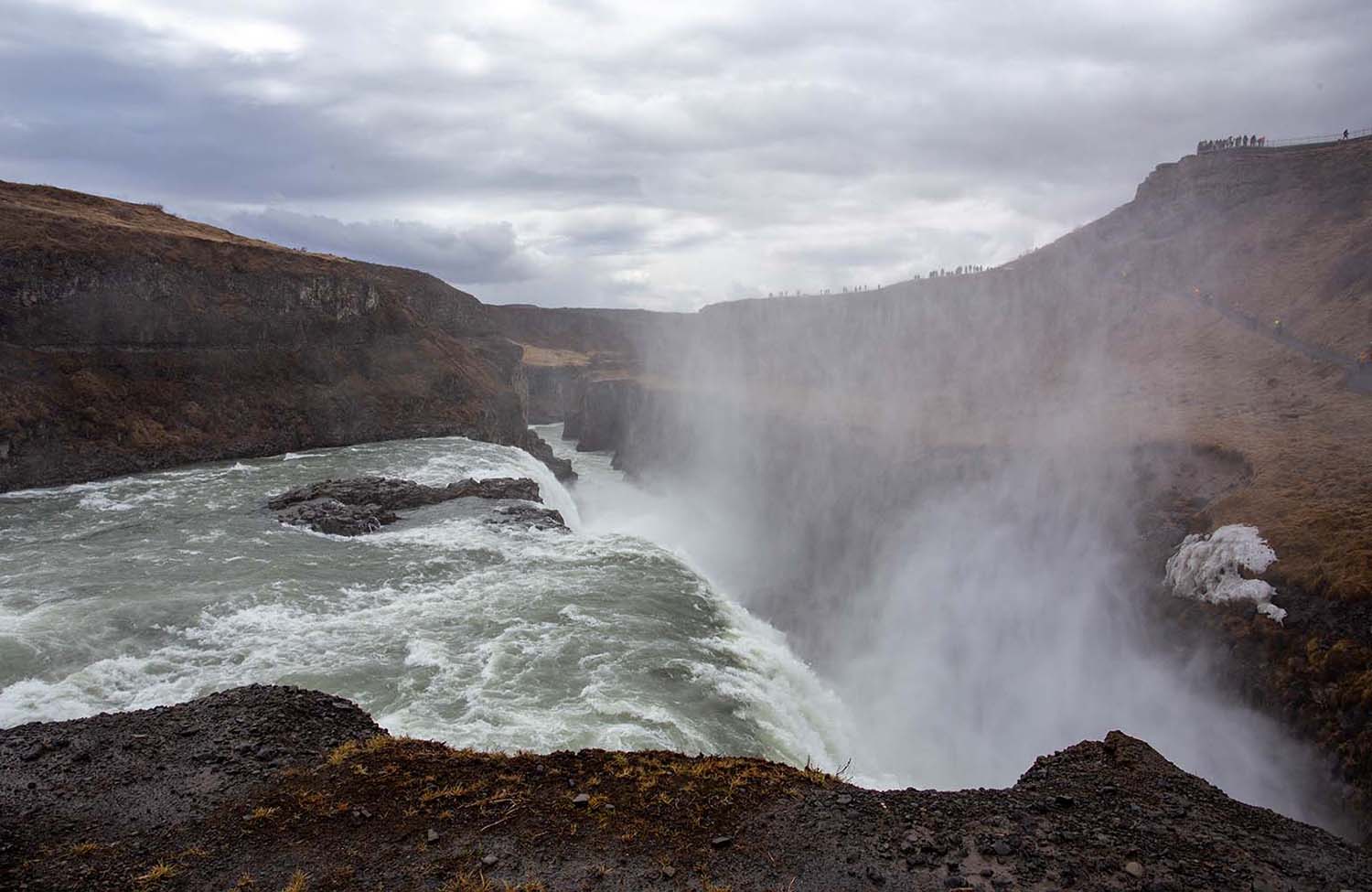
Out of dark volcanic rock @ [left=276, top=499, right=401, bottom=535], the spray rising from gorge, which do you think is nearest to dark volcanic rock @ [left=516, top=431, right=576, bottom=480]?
the spray rising from gorge

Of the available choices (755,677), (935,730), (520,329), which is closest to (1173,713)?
(935,730)

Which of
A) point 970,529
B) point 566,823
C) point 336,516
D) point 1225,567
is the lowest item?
point 336,516

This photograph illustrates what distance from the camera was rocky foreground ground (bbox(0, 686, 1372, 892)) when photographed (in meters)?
6.42

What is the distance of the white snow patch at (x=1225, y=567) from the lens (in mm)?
16031

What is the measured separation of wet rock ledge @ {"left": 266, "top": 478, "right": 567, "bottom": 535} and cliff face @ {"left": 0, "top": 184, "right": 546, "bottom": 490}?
417 inches

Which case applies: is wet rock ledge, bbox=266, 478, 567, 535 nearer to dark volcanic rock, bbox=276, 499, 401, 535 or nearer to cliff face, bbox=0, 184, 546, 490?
dark volcanic rock, bbox=276, 499, 401, 535

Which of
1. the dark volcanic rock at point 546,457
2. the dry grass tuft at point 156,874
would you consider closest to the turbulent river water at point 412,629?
the dry grass tuft at point 156,874

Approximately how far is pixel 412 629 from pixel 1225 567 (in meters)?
18.7

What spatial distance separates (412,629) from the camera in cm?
1522

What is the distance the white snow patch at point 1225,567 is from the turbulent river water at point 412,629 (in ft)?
30.8

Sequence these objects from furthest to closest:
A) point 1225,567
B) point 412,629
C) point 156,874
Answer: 1. point 1225,567
2. point 412,629
3. point 156,874

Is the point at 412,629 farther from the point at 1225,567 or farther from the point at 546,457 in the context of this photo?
the point at 546,457

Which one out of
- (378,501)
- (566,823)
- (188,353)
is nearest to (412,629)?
(566,823)

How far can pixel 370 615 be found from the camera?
1584cm
